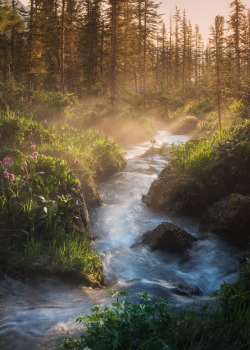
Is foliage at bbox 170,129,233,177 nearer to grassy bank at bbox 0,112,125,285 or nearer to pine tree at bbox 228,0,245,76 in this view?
grassy bank at bbox 0,112,125,285

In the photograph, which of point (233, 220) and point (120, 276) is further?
point (233, 220)

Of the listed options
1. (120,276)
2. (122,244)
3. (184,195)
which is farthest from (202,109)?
(120,276)

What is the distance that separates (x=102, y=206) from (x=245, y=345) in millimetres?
7740

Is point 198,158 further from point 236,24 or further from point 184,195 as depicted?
point 236,24

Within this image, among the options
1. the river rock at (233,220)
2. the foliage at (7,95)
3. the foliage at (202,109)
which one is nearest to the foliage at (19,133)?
the foliage at (7,95)

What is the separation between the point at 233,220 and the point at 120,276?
3232 millimetres

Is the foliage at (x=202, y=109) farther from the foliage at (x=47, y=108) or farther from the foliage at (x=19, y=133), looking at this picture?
the foliage at (x=19, y=133)

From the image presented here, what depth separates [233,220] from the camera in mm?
7109

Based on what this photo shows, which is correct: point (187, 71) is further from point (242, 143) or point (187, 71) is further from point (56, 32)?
point (242, 143)


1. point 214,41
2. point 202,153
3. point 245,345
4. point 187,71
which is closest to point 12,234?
point 245,345

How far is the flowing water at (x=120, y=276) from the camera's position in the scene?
3340 mm

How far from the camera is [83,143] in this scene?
12.9m

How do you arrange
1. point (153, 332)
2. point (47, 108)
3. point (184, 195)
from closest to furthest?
point (153, 332) → point (184, 195) → point (47, 108)

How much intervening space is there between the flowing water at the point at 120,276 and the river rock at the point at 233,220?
29 centimetres
